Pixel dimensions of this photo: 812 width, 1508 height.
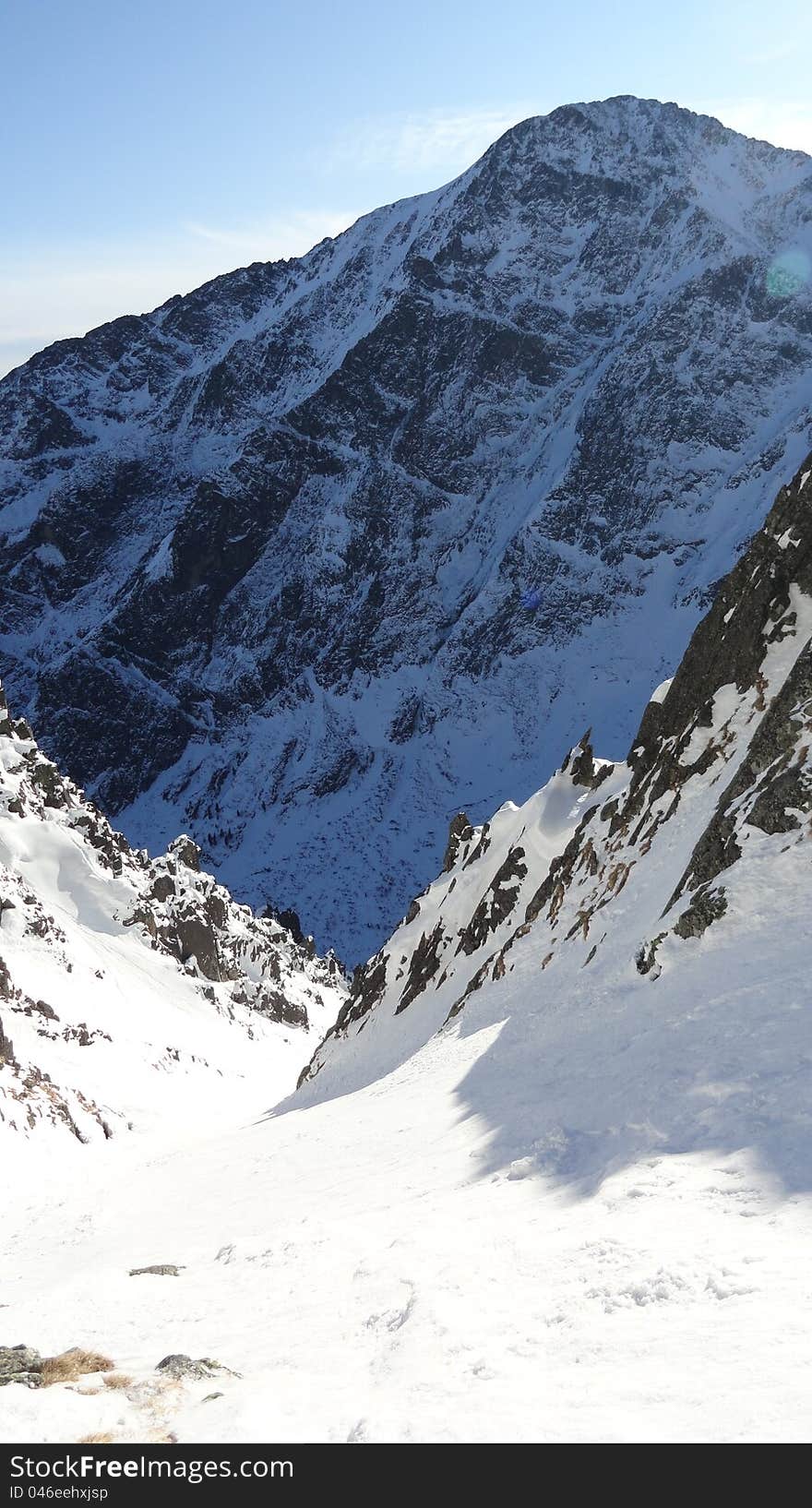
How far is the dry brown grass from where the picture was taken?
10.5m

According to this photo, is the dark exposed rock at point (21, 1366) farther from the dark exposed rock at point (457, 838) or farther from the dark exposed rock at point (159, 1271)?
the dark exposed rock at point (457, 838)

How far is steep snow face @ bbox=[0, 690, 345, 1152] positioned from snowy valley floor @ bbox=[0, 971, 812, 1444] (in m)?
25.3

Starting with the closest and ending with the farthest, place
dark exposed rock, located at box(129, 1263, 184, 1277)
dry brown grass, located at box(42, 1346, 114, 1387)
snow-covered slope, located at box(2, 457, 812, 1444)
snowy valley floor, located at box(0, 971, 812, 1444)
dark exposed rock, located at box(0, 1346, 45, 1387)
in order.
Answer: snowy valley floor, located at box(0, 971, 812, 1444) → snow-covered slope, located at box(2, 457, 812, 1444) → dark exposed rock, located at box(0, 1346, 45, 1387) → dry brown grass, located at box(42, 1346, 114, 1387) → dark exposed rock, located at box(129, 1263, 184, 1277)

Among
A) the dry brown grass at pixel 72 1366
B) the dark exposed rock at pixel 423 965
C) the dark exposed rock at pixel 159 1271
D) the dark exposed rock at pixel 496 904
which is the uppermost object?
the dry brown grass at pixel 72 1366

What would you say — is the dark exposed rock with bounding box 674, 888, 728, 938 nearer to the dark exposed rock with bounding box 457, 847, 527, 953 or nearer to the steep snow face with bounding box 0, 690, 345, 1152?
the dark exposed rock with bounding box 457, 847, 527, 953

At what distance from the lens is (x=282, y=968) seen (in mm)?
99688

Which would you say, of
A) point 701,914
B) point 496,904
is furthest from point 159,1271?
point 496,904

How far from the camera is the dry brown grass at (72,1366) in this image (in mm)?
10488

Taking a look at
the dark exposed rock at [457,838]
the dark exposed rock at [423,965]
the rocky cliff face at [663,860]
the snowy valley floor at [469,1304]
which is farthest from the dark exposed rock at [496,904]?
the snowy valley floor at [469,1304]

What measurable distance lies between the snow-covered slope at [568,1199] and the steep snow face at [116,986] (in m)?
16.4

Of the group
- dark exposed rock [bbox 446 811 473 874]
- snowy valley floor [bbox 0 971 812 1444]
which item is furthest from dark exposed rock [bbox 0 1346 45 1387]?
dark exposed rock [bbox 446 811 473 874]

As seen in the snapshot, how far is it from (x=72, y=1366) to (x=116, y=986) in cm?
5782

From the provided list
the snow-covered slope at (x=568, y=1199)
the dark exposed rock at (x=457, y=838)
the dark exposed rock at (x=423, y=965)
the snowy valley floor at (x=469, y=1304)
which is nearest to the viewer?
the snowy valley floor at (x=469, y=1304)
